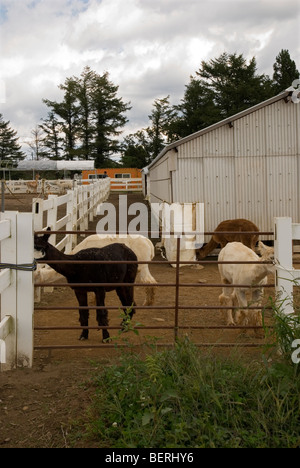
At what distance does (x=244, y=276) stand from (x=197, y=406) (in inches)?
123

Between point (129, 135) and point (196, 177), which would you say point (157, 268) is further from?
point (129, 135)

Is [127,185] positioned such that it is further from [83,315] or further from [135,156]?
[83,315]

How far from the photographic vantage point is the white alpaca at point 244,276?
5.76 meters

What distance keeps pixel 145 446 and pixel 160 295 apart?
18.9 feet

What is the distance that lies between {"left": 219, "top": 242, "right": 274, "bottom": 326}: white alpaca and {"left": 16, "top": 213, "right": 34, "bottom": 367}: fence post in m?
2.59

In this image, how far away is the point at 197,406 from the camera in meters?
3.27

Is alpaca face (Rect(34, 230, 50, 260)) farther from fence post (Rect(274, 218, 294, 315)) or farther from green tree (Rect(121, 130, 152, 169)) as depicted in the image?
green tree (Rect(121, 130, 152, 169))

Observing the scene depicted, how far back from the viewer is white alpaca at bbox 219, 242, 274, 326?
18.9 ft

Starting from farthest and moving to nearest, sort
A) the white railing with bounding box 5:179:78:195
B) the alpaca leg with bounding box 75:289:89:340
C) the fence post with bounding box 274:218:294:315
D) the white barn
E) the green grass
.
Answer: the white railing with bounding box 5:179:78:195, the white barn, the alpaca leg with bounding box 75:289:89:340, the fence post with bounding box 274:218:294:315, the green grass

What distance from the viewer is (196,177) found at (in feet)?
40.6

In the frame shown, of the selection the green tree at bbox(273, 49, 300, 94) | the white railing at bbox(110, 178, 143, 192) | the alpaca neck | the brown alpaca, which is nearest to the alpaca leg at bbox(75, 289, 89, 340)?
the alpaca neck

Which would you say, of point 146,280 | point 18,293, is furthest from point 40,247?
point 146,280

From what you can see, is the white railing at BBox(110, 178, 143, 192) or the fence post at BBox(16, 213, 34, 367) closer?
the fence post at BBox(16, 213, 34, 367)

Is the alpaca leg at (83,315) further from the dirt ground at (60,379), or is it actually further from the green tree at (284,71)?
the green tree at (284,71)
